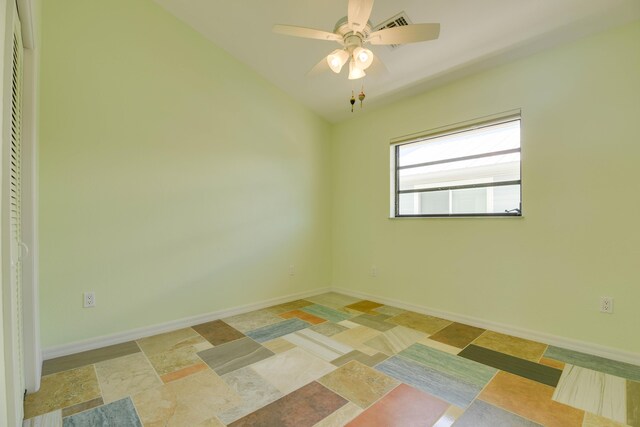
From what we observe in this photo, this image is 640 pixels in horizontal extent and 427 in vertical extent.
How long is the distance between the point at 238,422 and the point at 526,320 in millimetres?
2511

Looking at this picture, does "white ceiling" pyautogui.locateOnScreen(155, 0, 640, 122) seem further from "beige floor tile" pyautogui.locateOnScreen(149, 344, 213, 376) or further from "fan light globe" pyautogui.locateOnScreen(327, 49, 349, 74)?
"beige floor tile" pyautogui.locateOnScreen(149, 344, 213, 376)

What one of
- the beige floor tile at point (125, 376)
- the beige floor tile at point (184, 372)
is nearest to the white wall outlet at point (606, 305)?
the beige floor tile at point (184, 372)

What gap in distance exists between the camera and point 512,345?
251 cm

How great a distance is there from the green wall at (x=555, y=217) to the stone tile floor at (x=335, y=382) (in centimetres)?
32

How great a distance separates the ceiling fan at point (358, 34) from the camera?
1.81 metres

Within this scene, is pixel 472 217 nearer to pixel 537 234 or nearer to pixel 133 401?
pixel 537 234

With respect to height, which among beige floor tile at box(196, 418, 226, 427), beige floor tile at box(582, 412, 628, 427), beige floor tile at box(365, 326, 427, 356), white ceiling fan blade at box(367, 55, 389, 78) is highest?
white ceiling fan blade at box(367, 55, 389, 78)

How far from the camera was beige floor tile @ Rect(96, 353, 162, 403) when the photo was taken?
185 centimetres

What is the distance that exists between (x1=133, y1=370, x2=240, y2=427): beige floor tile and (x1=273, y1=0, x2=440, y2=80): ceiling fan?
2.25 m

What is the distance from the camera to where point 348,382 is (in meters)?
1.96

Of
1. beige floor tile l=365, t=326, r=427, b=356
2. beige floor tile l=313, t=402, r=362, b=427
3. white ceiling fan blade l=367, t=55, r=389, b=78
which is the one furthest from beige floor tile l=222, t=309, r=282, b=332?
white ceiling fan blade l=367, t=55, r=389, b=78

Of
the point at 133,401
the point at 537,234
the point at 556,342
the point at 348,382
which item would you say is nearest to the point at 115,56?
the point at 133,401

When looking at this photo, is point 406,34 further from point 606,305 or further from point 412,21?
point 606,305

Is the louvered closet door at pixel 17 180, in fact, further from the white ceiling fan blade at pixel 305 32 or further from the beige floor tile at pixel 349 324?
the beige floor tile at pixel 349 324
